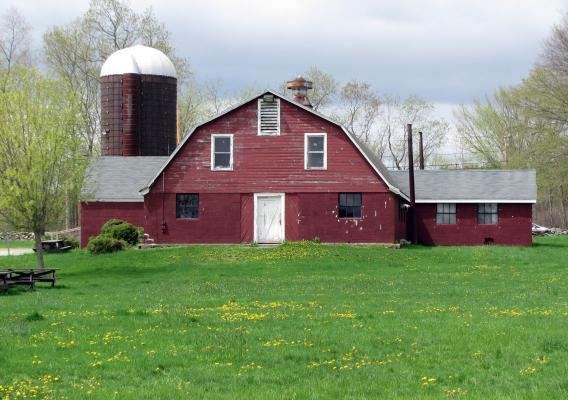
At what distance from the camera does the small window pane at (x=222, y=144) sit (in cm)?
4762

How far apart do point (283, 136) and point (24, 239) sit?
121ft

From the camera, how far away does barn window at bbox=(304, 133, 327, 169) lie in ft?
154

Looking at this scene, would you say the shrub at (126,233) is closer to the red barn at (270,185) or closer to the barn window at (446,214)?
the red barn at (270,185)

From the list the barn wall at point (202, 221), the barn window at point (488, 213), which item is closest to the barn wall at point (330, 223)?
the barn wall at point (202, 221)

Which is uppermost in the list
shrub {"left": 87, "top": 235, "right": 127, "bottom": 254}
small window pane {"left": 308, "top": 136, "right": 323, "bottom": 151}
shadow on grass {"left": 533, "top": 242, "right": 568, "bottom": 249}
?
small window pane {"left": 308, "top": 136, "right": 323, "bottom": 151}

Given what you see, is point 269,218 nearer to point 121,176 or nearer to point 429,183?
point 121,176

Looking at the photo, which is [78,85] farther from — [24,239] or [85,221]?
[85,221]

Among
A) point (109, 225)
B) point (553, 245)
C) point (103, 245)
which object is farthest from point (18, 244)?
point (553, 245)

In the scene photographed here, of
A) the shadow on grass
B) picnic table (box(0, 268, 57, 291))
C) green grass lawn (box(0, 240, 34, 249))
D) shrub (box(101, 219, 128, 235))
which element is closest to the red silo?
shrub (box(101, 219, 128, 235))

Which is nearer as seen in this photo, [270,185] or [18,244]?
[270,185]

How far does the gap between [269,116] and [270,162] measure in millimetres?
2215

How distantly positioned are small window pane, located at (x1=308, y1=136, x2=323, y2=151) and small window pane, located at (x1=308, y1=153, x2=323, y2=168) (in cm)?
29

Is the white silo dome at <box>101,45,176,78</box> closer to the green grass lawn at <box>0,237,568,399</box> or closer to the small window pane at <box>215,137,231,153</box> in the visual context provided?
the small window pane at <box>215,137,231,153</box>

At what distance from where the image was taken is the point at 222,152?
47625 mm
